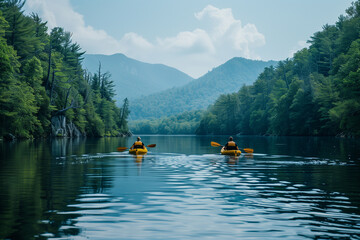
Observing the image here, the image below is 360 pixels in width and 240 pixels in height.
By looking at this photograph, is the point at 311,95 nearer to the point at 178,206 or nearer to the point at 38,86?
the point at 38,86

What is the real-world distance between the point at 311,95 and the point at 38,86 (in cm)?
6411

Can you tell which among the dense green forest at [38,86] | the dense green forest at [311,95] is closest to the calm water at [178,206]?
the dense green forest at [38,86]

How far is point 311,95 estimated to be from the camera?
335 ft

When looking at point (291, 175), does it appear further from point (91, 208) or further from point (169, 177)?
point (91, 208)

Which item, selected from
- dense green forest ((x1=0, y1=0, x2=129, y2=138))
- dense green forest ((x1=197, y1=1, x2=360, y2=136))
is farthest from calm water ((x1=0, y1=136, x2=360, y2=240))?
dense green forest ((x1=197, y1=1, x2=360, y2=136))

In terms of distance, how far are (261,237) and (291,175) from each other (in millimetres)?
12172

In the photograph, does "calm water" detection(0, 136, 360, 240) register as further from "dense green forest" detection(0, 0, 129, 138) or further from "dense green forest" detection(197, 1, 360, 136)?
"dense green forest" detection(197, 1, 360, 136)

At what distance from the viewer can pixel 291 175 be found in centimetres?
2014

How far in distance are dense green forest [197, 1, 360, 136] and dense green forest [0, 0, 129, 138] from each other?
48.3m

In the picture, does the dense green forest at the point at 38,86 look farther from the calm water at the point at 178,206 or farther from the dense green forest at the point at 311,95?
the dense green forest at the point at 311,95

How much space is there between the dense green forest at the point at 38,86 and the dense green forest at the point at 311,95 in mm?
48294

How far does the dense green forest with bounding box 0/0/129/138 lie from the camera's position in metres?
58.1

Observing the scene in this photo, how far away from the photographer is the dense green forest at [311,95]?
225ft

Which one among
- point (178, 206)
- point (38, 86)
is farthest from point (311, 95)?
point (178, 206)
